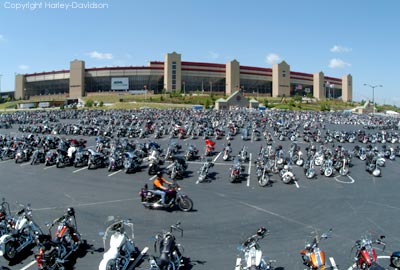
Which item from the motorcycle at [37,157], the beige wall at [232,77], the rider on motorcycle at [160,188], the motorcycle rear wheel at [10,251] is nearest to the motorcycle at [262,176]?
the rider on motorcycle at [160,188]

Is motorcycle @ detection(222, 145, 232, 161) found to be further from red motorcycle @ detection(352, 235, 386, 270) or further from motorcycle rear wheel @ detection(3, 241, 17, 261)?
motorcycle rear wheel @ detection(3, 241, 17, 261)

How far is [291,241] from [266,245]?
32.8 inches

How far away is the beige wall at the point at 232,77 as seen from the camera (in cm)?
11069

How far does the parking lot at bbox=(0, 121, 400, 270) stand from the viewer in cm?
938

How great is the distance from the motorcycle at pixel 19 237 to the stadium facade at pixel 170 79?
97331 millimetres

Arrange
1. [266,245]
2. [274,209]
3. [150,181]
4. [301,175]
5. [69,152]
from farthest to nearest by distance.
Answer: [69,152] → [301,175] → [150,181] → [274,209] → [266,245]

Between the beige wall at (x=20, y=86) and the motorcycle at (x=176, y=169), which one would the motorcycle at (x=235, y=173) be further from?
the beige wall at (x=20, y=86)

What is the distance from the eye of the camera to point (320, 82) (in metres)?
127

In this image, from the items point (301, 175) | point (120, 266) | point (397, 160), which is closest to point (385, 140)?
point (397, 160)

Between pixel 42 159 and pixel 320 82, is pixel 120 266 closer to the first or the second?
pixel 42 159

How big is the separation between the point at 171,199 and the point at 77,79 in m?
105

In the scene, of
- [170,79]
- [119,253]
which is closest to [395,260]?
[119,253]

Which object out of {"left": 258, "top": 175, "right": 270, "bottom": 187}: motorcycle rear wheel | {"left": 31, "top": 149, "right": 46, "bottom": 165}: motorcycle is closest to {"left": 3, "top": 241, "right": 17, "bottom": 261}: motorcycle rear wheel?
{"left": 258, "top": 175, "right": 270, "bottom": 187}: motorcycle rear wheel

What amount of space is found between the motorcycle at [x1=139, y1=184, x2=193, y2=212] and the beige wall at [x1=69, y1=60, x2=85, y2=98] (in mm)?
101550
